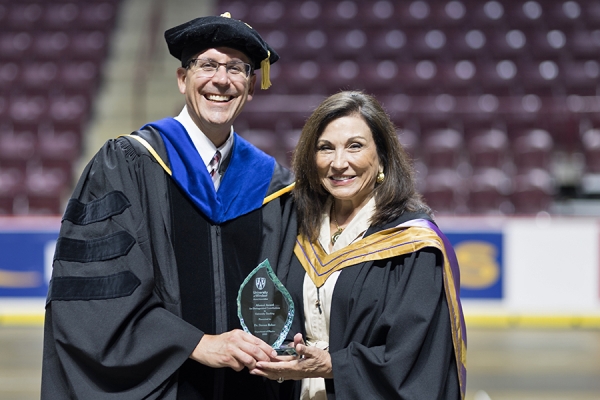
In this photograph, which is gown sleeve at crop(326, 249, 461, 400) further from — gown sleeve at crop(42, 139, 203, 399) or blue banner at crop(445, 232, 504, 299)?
blue banner at crop(445, 232, 504, 299)

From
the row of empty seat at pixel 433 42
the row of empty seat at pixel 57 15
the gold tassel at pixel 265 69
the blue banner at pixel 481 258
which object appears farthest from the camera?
the row of empty seat at pixel 57 15

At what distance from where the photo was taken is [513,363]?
5750 mm

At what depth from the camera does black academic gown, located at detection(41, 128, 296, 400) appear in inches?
89.4

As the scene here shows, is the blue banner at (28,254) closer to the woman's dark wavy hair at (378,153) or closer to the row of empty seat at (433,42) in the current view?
the woman's dark wavy hair at (378,153)

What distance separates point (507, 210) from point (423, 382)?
5606 mm

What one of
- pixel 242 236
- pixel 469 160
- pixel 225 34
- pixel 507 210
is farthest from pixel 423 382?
pixel 469 160

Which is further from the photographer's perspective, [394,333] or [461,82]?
[461,82]

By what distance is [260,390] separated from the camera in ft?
8.27

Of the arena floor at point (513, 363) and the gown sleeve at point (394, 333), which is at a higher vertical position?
the gown sleeve at point (394, 333)

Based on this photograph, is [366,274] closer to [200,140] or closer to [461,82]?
[200,140]

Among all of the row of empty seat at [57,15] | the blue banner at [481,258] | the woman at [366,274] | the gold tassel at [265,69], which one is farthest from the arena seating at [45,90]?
the woman at [366,274]

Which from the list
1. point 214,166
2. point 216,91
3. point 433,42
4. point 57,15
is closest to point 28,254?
point 214,166

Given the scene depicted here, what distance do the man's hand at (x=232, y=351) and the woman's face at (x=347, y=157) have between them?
23.4 inches

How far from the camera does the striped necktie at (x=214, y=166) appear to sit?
2562mm
